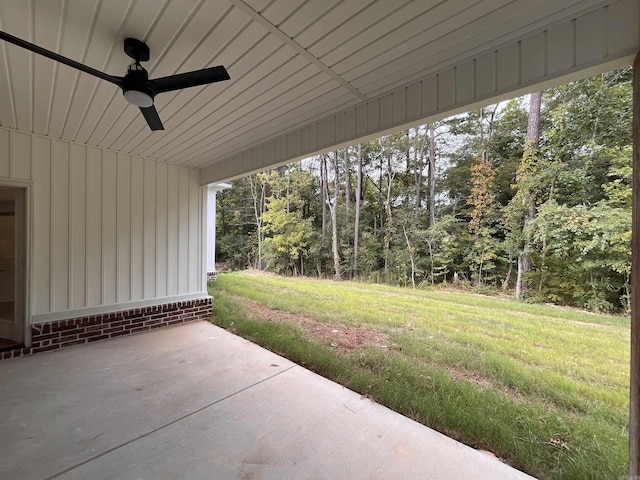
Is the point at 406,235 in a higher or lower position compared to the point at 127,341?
higher

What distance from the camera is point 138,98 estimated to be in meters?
1.79

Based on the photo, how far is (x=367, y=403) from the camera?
2439 mm


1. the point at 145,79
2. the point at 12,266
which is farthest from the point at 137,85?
the point at 12,266

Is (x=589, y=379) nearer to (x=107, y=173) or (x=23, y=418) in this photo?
(x=23, y=418)

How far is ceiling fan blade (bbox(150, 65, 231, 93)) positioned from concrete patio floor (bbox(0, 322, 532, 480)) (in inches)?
93.3

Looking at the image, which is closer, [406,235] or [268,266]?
[406,235]

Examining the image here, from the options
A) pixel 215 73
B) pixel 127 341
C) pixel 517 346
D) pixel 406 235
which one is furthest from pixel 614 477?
pixel 406 235

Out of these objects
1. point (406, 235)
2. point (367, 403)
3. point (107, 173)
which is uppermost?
point (107, 173)

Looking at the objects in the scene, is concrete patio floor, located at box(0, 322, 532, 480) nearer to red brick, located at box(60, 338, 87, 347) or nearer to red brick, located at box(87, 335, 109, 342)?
red brick, located at box(60, 338, 87, 347)

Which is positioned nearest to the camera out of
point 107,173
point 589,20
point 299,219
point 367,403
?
point 589,20

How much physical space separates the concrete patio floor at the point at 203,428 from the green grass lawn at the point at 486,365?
0.26 m

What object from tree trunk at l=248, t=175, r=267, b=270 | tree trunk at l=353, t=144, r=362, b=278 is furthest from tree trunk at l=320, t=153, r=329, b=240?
tree trunk at l=248, t=175, r=267, b=270

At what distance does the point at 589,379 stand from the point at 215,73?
4.30m

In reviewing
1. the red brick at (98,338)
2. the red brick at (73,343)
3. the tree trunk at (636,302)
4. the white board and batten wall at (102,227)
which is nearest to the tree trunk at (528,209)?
the tree trunk at (636,302)
